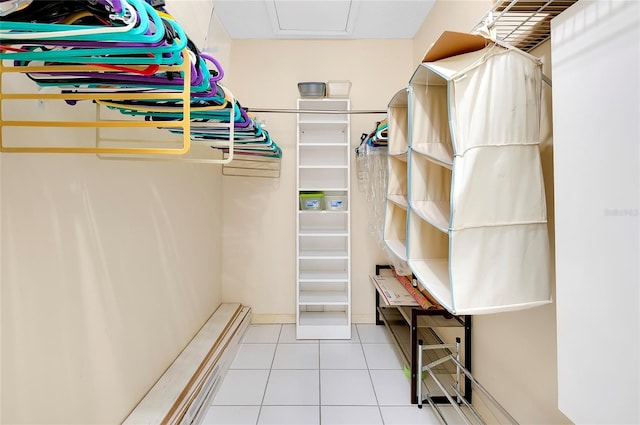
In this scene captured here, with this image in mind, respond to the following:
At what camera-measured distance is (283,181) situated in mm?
3016

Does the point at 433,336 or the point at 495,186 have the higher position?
the point at 495,186

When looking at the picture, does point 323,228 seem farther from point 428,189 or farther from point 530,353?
point 530,353

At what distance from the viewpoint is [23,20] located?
2.08ft

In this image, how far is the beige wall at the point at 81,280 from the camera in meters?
0.92

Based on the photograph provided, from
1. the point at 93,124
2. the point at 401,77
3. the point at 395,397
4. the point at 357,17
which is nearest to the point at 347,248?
the point at 395,397

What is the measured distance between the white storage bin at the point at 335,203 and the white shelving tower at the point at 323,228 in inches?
0.4

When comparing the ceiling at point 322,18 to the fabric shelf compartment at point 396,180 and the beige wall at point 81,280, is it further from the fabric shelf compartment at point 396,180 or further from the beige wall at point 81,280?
the beige wall at point 81,280

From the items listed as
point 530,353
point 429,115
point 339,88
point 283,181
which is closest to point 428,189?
point 429,115

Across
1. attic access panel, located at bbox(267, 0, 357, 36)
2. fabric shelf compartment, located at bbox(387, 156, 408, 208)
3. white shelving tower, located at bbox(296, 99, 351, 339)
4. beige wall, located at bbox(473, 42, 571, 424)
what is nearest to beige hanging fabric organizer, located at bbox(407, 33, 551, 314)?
beige wall, located at bbox(473, 42, 571, 424)

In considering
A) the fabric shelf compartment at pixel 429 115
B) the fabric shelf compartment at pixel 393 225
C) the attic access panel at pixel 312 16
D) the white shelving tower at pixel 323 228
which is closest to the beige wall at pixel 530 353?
the fabric shelf compartment at pixel 429 115

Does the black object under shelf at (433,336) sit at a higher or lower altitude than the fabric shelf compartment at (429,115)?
lower

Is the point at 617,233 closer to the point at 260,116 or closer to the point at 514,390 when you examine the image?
the point at 514,390

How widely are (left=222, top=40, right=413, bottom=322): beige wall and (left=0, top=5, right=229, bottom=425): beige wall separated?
108 centimetres

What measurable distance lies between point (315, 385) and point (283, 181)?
71.1 inches
